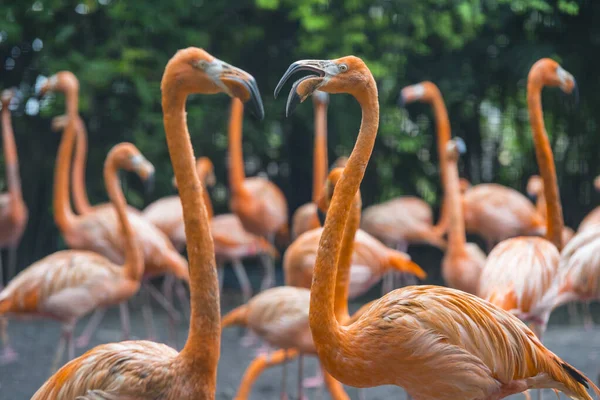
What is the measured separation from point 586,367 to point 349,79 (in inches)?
127

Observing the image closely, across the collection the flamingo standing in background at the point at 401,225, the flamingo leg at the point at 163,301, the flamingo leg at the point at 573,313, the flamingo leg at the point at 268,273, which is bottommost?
the flamingo leg at the point at 573,313

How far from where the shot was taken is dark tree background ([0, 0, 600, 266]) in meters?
6.86

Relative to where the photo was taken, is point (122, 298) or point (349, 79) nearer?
point (349, 79)

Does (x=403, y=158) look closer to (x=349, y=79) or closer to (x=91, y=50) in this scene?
(x=91, y=50)

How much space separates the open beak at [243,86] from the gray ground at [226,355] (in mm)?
2319


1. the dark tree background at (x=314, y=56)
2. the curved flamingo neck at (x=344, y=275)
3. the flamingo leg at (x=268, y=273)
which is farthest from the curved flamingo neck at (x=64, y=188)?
the curved flamingo neck at (x=344, y=275)

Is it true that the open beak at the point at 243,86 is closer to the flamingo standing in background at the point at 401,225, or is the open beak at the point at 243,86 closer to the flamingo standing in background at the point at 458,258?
the flamingo standing in background at the point at 458,258

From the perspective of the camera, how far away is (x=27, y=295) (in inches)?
170

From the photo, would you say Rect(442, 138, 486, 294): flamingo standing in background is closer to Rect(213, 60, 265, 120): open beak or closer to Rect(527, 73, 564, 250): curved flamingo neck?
Rect(527, 73, 564, 250): curved flamingo neck

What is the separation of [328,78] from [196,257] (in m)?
0.70

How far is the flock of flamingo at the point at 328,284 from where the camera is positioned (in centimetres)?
228

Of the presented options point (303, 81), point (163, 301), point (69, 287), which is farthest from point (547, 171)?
point (163, 301)

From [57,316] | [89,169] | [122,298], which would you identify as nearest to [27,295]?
[57,316]

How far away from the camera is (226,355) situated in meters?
5.54
